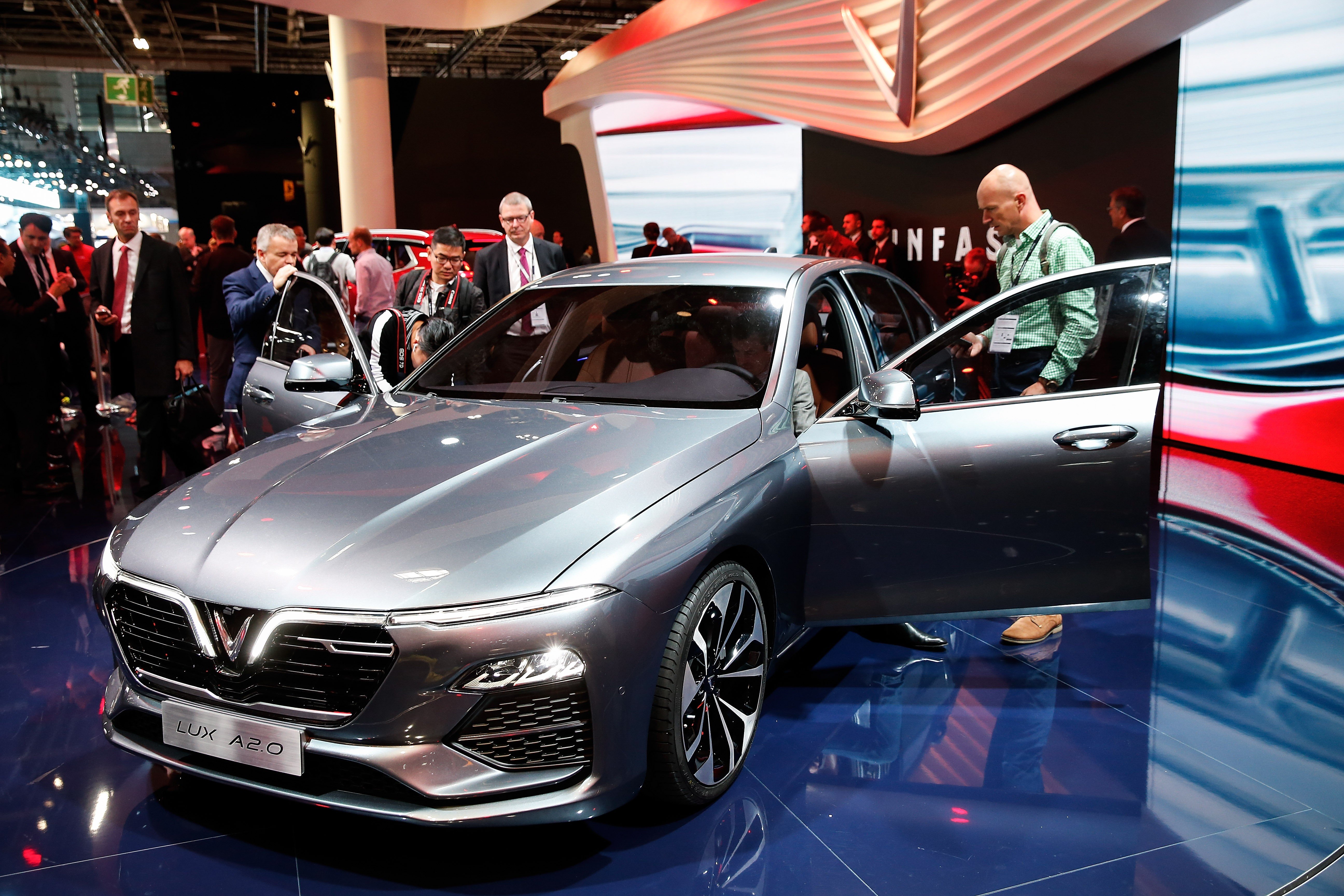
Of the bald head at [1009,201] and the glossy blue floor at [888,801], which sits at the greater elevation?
the bald head at [1009,201]

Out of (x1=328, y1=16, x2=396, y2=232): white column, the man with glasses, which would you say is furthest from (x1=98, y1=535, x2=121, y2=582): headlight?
(x1=328, y1=16, x2=396, y2=232): white column

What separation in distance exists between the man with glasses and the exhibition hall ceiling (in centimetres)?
482

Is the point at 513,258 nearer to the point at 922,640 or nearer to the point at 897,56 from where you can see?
the point at 922,640

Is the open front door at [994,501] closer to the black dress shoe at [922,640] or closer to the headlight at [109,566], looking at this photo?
the black dress shoe at [922,640]

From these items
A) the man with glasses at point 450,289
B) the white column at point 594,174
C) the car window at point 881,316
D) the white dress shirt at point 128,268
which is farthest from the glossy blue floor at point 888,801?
the white column at point 594,174

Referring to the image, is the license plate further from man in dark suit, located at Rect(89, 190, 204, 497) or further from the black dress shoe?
man in dark suit, located at Rect(89, 190, 204, 497)

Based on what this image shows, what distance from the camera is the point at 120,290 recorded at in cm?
568

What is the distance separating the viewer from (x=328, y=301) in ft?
14.9

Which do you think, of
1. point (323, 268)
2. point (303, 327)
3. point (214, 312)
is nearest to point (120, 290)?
point (214, 312)

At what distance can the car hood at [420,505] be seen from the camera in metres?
1.96

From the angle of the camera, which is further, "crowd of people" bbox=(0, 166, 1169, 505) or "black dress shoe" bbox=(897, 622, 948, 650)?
"crowd of people" bbox=(0, 166, 1169, 505)

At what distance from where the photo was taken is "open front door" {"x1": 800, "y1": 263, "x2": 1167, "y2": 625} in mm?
2783

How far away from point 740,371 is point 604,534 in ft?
3.28

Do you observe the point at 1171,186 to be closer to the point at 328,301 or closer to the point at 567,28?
the point at 328,301
